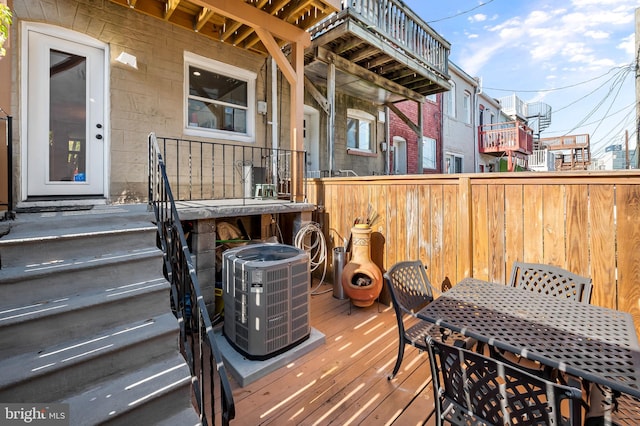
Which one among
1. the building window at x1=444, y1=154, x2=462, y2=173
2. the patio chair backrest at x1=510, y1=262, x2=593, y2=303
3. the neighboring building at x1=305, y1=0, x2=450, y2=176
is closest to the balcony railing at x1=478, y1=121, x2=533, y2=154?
the building window at x1=444, y1=154, x2=462, y2=173

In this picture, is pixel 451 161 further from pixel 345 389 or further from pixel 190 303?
pixel 190 303

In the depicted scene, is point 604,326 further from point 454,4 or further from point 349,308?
point 454,4

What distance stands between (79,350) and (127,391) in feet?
1.15

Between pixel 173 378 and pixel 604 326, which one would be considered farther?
pixel 173 378

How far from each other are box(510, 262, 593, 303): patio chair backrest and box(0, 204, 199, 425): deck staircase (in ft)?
8.05

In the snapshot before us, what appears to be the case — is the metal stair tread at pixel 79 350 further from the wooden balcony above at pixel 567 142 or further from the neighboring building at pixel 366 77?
the wooden balcony above at pixel 567 142

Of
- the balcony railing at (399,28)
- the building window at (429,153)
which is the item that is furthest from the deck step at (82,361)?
the building window at (429,153)

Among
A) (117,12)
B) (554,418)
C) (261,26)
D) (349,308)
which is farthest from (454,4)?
(554,418)

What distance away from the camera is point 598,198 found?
7.00 feet

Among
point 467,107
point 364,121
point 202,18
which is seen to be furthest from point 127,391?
point 467,107

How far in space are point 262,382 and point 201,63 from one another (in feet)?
14.9

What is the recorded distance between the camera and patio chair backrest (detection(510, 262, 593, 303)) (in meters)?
1.98

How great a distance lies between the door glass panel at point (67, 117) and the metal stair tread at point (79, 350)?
280 cm

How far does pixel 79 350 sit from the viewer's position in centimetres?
155
